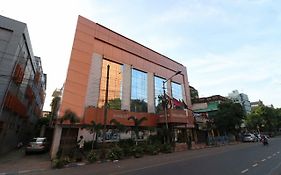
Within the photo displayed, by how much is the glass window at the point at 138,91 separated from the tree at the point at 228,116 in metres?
20.6

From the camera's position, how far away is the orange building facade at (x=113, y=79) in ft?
70.9

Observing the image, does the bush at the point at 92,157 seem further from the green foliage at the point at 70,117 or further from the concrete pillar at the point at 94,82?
the concrete pillar at the point at 94,82

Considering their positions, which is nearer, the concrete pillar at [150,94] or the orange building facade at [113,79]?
the orange building facade at [113,79]

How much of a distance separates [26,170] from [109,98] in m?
12.6

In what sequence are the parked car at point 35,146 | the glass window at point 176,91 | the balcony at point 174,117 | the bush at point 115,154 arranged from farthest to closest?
the glass window at point 176,91
the balcony at point 174,117
the parked car at point 35,146
the bush at point 115,154

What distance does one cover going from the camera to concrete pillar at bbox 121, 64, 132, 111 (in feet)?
83.9

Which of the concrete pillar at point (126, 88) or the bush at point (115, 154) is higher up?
the concrete pillar at point (126, 88)

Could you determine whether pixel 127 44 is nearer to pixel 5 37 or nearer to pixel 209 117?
pixel 5 37

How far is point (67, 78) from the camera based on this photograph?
68.9 feet

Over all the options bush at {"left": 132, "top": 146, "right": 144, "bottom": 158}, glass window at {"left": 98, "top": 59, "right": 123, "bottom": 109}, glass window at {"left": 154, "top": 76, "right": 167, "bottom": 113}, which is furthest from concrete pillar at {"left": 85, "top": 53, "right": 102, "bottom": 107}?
glass window at {"left": 154, "top": 76, "right": 167, "bottom": 113}

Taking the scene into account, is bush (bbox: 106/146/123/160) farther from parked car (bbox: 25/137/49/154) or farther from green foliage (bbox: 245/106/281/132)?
green foliage (bbox: 245/106/281/132)

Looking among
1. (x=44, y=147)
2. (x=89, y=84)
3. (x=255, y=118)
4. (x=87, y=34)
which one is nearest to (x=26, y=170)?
(x=44, y=147)

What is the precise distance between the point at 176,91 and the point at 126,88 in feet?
40.0


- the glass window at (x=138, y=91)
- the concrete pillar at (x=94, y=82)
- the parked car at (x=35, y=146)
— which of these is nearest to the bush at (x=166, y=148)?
the glass window at (x=138, y=91)
